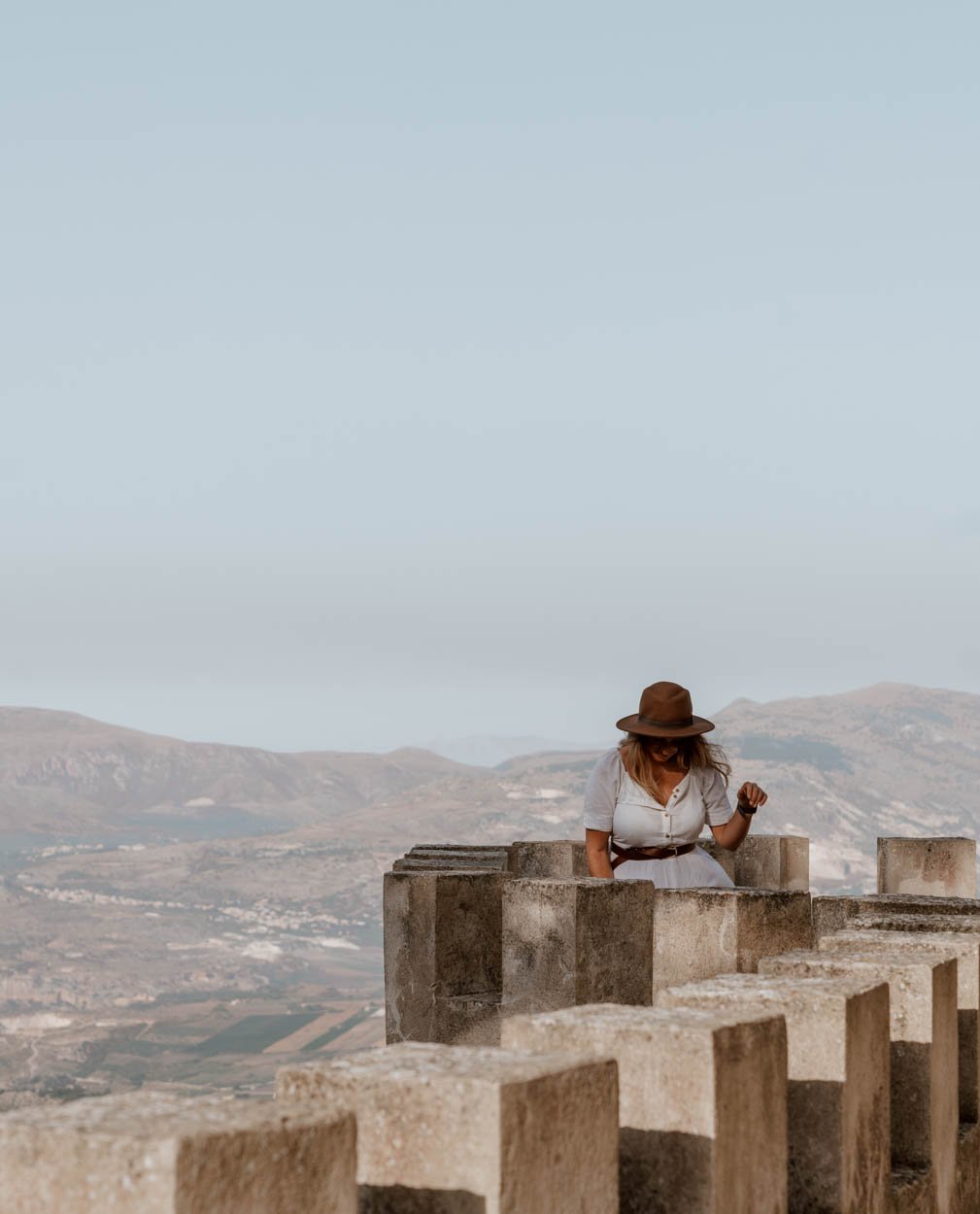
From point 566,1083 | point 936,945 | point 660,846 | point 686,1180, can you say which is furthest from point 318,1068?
point 660,846

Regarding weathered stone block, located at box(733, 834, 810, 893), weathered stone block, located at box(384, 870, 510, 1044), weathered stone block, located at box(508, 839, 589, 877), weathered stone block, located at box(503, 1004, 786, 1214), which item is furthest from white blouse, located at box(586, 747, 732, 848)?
weathered stone block, located at box(733, 834, 810, 893)

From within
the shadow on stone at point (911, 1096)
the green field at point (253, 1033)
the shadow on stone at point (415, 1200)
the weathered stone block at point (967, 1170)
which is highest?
the shadow on stone at point (415, 1200)

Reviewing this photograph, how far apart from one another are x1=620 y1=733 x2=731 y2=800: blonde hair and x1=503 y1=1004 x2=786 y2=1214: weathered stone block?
3834mm

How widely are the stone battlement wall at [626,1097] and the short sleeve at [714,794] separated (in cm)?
75

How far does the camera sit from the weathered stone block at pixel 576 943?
663 cm

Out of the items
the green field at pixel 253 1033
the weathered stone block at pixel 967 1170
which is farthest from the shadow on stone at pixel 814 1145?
the green field at pixel 253 1033

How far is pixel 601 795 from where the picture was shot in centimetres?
780

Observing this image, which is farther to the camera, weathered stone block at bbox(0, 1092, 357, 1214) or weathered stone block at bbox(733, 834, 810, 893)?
weathered stone block at bbox(733, 834, 810, 893)

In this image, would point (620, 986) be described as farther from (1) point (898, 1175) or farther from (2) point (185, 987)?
(2) point (185, 987)

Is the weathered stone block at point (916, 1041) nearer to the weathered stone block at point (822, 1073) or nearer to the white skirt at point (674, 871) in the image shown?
the weathered stone block at point (822, 1073)

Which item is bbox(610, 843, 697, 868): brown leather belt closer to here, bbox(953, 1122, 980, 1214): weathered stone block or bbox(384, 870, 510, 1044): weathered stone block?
bbox(384, 870, 510, 1044): weathered stone block

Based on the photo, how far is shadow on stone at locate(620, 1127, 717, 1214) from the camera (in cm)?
382

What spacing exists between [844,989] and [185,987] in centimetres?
18992

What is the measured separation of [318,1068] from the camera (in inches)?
133
